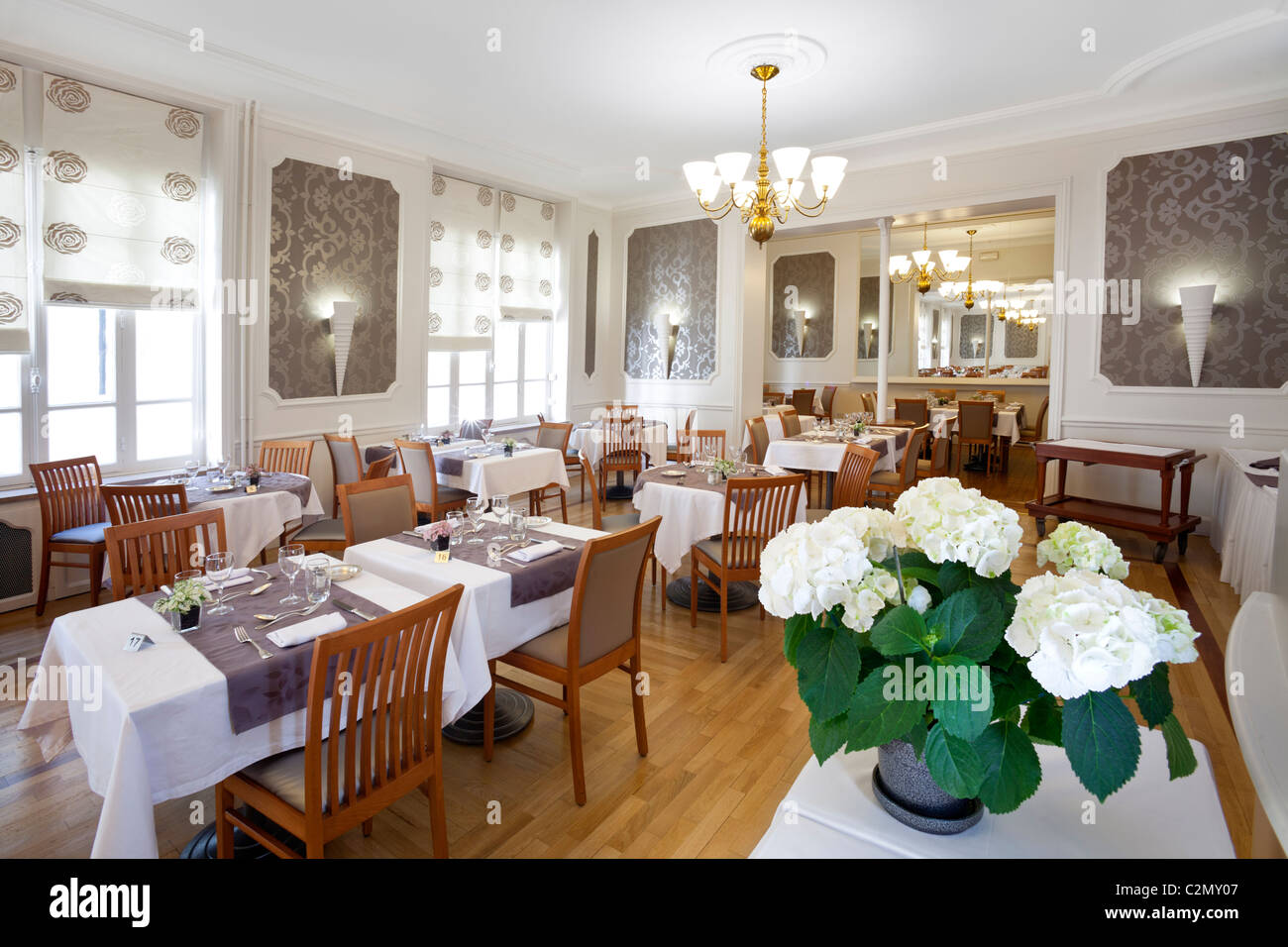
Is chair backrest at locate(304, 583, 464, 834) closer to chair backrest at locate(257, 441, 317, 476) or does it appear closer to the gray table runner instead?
the gray table runner

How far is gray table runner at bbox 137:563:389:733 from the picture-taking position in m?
1.89

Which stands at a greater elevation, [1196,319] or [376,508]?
A: [1196,319]

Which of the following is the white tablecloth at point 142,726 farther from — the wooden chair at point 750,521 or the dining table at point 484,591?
the wooden chair at point 750,521

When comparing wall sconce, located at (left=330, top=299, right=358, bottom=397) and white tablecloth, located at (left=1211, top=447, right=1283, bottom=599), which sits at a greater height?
wall sconce, located at (left=330, top=299, right=358, bottom=397)

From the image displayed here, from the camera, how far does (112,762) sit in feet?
5.71

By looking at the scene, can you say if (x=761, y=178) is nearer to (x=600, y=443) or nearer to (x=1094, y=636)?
(x=600, y=443)

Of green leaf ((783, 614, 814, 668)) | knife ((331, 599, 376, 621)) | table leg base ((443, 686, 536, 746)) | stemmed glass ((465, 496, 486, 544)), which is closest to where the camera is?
green leaf ((783, 614, 814, 668))

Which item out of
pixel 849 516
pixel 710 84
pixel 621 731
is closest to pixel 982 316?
pixel 710 84

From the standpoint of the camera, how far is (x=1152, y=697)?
96cm

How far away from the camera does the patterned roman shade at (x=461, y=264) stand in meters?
7.36

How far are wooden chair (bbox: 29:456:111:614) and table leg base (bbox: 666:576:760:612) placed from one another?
10.6 ft

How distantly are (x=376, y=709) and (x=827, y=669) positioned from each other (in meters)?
1.46

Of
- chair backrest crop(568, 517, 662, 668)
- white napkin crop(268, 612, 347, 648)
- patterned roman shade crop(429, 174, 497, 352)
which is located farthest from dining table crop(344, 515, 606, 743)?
patterned roman shade crop(429, 174, 497, 352)

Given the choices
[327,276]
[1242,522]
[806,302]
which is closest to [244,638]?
[327,276]
